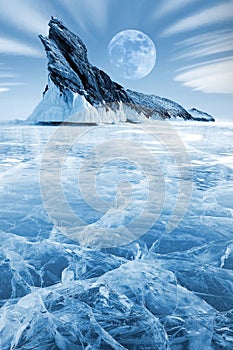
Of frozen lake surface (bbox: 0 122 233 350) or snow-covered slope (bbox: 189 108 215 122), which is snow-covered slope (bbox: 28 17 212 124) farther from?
snow-covered slope (bbox: 189 108 215 122)

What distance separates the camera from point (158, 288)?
8.21 ft

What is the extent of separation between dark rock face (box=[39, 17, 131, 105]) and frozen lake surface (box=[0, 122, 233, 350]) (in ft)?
119

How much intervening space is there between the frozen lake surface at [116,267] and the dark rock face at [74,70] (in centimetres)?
3627

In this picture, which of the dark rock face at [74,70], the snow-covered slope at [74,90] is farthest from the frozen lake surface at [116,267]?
the dark rock face at [74,70]

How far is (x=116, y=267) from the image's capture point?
2836 millimetres

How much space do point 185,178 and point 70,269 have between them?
4874 mm

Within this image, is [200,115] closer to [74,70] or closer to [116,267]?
[74,70]

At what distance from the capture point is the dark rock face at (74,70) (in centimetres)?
3900

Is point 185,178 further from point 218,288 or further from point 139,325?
point 139,325

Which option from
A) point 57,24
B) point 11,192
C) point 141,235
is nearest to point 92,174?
point 11,192

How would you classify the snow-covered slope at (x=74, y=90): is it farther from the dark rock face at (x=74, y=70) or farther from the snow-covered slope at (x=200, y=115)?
the snow-covered slope at (x=200, y=115)

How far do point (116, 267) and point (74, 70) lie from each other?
51.3m

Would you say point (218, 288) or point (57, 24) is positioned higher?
point (57, 24)

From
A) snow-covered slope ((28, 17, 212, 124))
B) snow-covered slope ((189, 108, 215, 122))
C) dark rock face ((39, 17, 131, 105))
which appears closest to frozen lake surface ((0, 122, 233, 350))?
snow-covered slope ((28, 17, 212, 124))
